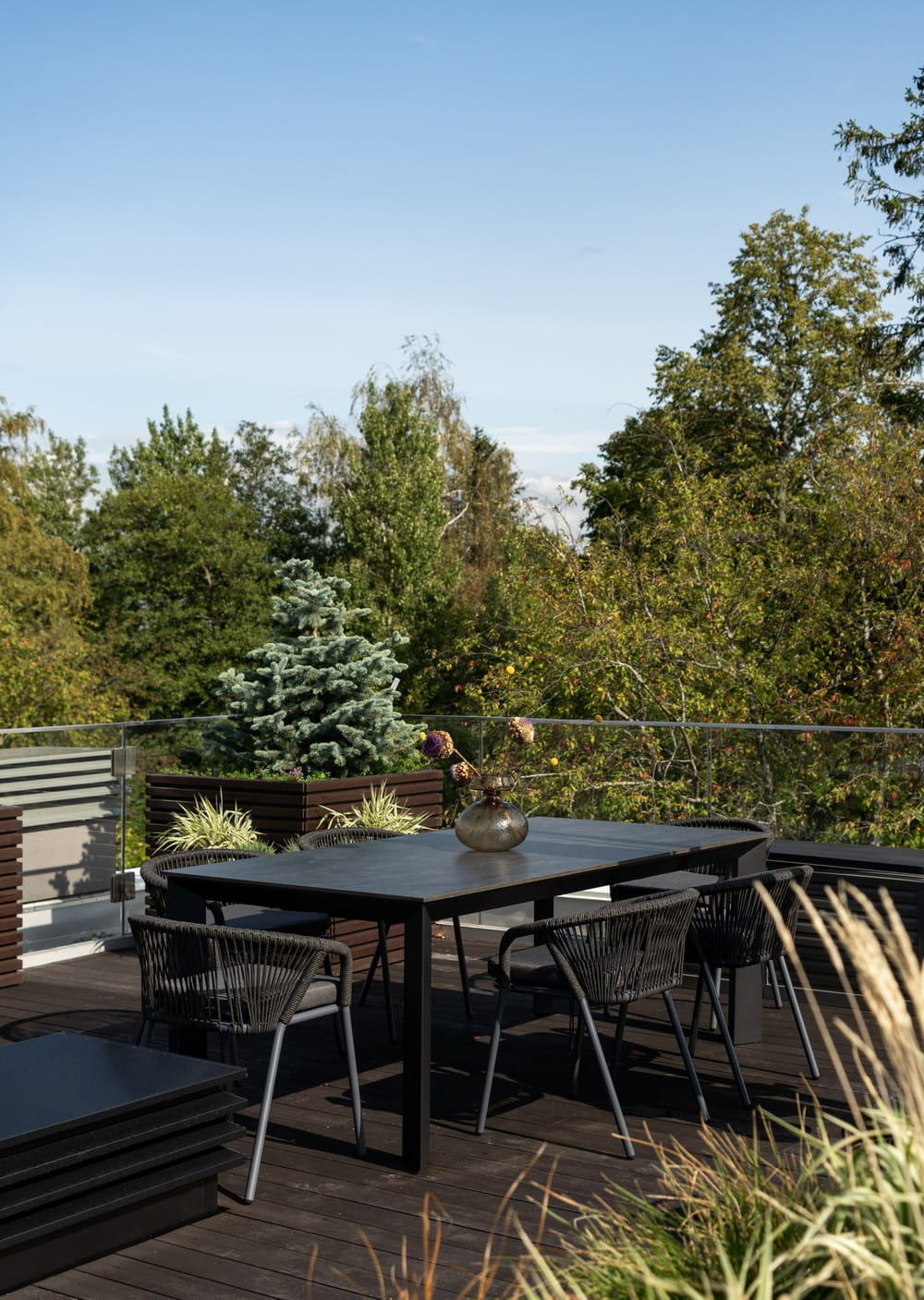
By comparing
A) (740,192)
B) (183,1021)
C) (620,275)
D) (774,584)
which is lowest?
(183,1021)

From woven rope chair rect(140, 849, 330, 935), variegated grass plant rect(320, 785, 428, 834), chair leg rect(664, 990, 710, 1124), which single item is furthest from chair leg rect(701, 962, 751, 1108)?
variegated grass plant rect(320, 785, 428, 834)

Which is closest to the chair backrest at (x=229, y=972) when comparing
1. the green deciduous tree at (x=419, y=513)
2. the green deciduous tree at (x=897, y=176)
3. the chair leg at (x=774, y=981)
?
the chair leg at (x=774, y=981)

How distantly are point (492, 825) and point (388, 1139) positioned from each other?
118 cm

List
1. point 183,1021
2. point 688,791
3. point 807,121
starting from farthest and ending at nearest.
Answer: point 807,121, point 688,791, point 183,1021

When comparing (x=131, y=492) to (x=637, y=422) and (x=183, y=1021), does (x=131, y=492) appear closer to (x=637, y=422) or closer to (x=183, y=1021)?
(x=637, y=422)

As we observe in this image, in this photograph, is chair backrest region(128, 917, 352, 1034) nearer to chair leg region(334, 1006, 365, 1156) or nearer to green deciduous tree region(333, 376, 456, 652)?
chair leg region(334, 1006, 365, 1156)

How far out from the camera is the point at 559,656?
14039 millimetres

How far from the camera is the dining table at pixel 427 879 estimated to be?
14.0 ft

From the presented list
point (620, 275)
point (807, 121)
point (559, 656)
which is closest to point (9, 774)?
point (559, 656)

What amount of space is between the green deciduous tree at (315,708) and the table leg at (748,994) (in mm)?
2537

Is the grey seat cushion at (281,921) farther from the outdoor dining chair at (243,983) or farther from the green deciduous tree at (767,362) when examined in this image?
the green deciduous tree at (767,362)

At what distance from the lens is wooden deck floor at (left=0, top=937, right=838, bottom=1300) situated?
139 inches

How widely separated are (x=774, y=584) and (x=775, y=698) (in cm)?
121

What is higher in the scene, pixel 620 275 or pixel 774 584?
pixel 620 275
